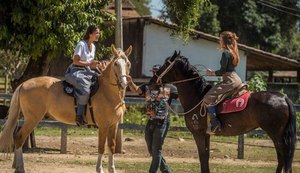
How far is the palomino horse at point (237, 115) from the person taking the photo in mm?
10242

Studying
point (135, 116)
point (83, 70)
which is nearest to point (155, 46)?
point (135, 116)

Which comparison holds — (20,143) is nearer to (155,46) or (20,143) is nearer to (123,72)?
(123,72)

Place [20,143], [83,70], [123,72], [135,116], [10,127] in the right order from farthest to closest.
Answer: [135,116]
[10,127]
[20,143]
[83,70]
[123,72]

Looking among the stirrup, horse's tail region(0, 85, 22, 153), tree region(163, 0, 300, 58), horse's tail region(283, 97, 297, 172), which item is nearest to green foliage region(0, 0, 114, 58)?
horse's tail region(0, 85, 22, 153)

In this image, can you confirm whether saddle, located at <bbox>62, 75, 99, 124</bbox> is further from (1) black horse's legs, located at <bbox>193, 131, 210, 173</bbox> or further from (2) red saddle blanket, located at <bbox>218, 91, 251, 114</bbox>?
(2) red saddle blanket, located at <bbox>218, 91, 251, 114</bbox>

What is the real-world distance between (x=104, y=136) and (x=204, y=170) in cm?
184

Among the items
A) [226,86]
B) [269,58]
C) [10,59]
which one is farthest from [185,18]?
[10,59]

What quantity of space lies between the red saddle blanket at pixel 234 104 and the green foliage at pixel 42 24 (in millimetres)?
5977

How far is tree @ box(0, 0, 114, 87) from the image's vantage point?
49.0ft

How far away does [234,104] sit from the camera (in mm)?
10516

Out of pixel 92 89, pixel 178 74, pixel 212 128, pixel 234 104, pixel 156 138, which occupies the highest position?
pixel 178 74

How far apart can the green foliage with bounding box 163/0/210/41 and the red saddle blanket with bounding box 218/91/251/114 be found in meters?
6.19

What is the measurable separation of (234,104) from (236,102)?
0.16 feet

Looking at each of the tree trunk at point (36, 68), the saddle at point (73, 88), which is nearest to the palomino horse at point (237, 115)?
the saddle at point (73, 88)
